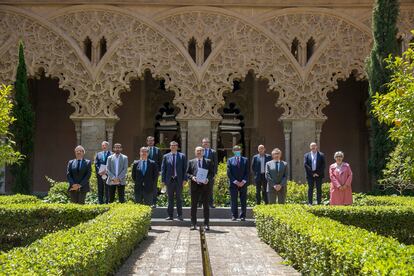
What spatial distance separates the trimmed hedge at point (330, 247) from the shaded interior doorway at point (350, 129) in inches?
398

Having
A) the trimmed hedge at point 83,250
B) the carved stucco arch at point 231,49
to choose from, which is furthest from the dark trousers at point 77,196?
the carved stucco arch at point 231,49

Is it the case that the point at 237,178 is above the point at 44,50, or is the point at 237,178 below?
below

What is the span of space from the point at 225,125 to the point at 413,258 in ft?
48.2

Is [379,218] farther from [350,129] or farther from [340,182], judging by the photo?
[350,129]

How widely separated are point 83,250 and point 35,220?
4132mm

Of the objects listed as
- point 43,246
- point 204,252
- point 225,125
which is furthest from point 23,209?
point 225,125

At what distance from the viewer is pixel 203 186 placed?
29.1 feet

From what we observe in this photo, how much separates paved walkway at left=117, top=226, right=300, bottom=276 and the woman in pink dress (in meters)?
1.89

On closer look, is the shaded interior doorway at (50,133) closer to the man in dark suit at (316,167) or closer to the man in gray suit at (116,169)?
the man in gray suit at (116,169)

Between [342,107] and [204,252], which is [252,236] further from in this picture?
[342,107]

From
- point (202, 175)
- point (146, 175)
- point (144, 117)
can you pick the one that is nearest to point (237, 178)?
point (202, 175)

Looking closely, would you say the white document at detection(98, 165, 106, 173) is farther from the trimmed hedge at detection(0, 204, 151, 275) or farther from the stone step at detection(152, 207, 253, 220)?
the trimmed hedge at detection(0, 204, 151, 275)

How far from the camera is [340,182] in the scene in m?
9.39

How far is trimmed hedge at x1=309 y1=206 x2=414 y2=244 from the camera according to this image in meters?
7.93
